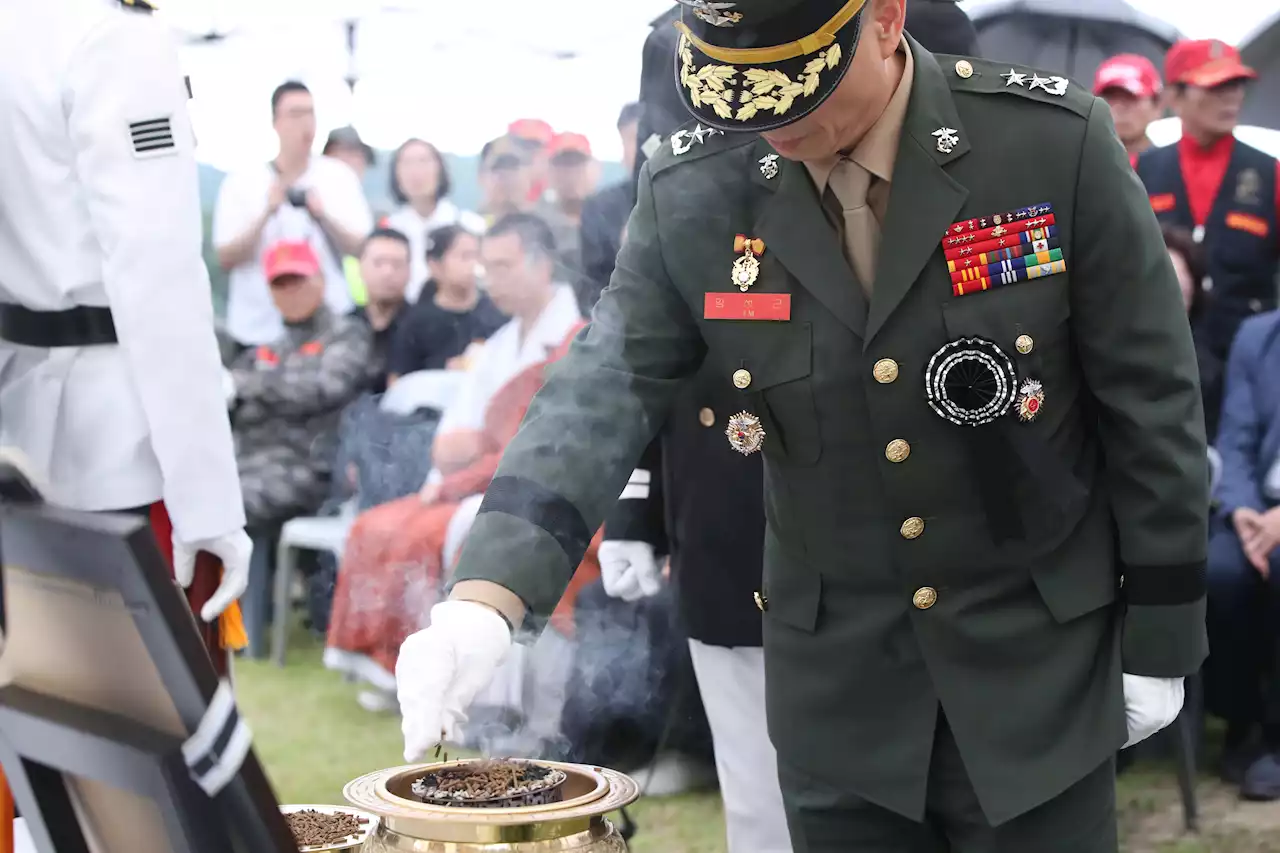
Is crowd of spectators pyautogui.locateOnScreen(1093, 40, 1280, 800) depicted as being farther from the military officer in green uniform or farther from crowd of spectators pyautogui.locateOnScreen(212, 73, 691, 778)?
the military officer in green uniform

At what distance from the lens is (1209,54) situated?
3891mm

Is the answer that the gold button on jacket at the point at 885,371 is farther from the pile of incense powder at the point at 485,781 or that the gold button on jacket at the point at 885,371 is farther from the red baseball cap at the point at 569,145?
the red baseball cap at the point at 569,145

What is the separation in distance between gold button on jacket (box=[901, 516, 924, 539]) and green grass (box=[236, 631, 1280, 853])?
130 centimetres

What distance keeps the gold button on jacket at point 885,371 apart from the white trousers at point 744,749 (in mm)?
946

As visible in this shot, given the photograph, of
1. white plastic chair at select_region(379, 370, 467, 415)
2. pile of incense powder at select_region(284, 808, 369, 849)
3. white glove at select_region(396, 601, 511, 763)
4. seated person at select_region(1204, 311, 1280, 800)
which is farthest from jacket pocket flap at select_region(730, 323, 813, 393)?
seated person at select_region(1204, 311, 1280, 800)

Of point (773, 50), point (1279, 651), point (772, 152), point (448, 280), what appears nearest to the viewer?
point (773, 50)

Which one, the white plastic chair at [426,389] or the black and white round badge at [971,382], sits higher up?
the black and white round badge at [971,382]

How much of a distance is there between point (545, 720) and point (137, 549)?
1234 mm

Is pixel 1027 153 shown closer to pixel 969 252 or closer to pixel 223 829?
pixel 969 252

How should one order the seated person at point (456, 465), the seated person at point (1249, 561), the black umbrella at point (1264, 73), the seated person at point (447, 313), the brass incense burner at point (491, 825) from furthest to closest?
the black umbrella at point (1264, 73) < the seated person at point (1249, 561) < the seated person at point (447, 313) < the seated person at point (456, 465) < the brass incense burner at point (491, 825)

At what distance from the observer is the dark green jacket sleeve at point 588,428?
1425 mm

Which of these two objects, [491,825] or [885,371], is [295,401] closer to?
[885,371]

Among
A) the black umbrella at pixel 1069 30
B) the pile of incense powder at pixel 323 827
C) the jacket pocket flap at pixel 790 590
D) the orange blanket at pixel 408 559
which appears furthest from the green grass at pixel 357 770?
the black umbrella at pixel 1069 30

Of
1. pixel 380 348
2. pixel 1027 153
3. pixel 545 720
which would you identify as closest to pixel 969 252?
pixel 1027 153
